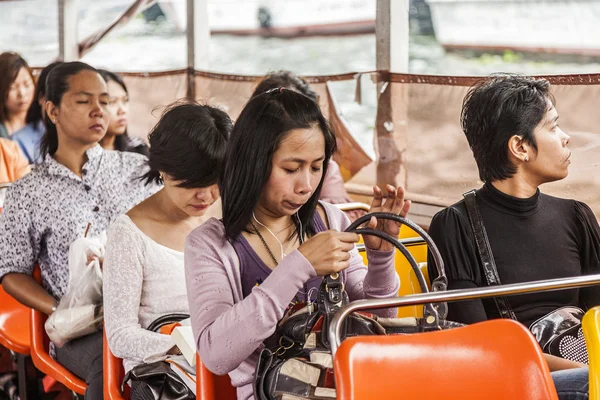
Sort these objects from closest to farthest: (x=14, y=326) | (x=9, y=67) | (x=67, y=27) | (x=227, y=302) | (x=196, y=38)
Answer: (x=227, y=302) → (x=14, y=326) → (x=196, y=38) → (x=9, y=67) → (x=67, y=27)

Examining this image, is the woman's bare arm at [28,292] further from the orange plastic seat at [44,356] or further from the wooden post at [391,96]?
the wooden post at [391,96]

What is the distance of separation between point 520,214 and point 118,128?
2743 mm

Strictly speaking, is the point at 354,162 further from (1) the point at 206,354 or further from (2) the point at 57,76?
(1) the point at 206,354

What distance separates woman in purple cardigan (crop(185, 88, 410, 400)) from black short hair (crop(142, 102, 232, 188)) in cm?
44

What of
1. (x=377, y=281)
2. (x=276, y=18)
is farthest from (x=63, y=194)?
(x=276, y=18)

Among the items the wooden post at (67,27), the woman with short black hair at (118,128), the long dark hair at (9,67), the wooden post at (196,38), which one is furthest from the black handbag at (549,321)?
the wooden post at (67,27)

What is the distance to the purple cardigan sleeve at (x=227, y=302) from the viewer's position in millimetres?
1784

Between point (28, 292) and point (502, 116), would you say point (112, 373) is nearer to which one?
point (28, 292)

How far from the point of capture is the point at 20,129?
5.35 metres

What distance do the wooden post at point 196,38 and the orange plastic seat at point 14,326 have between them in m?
2.00

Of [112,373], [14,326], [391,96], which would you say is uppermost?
[391,96]

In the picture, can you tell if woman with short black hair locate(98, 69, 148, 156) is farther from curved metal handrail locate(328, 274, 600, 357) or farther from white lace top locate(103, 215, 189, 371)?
curved metal handrail locate(328, 274, 600, 357)

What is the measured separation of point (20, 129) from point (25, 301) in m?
2.64

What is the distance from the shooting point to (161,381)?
7.29ft
